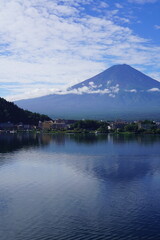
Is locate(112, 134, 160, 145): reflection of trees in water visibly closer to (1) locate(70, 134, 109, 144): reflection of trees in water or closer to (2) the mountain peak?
(1) locate(70, 134, 109, 144): reflection of trees in water

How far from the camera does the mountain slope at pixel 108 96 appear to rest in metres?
154

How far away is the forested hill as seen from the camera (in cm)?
6750

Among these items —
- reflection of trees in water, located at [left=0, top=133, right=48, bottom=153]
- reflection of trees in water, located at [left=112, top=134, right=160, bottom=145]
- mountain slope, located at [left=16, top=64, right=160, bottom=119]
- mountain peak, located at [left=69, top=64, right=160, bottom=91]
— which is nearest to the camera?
reflection of trees in water, located at [left=0, top=133, right=48, bottom=153]

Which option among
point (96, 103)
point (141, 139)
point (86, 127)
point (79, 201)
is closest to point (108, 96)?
point (96, 103)

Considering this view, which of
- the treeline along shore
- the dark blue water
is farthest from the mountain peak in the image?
the dark blue water

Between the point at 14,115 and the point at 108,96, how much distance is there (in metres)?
108

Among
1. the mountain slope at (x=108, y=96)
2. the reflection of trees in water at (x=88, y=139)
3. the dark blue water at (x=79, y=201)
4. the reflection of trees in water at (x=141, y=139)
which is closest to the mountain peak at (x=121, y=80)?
the mountain slope at (x=108, y=96)

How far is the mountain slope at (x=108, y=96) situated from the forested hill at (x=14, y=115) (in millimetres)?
67992

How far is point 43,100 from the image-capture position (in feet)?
611

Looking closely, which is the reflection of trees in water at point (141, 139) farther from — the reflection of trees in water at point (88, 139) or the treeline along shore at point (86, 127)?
the treeline along shore at point (86, 127)

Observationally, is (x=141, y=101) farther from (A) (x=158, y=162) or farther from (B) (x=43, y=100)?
(A) (x=158, y=162)

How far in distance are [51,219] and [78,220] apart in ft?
2.65

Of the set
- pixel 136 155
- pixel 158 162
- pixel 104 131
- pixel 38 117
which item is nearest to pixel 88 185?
pixel 158 162

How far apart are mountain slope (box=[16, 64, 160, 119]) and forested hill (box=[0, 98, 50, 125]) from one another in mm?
67992
